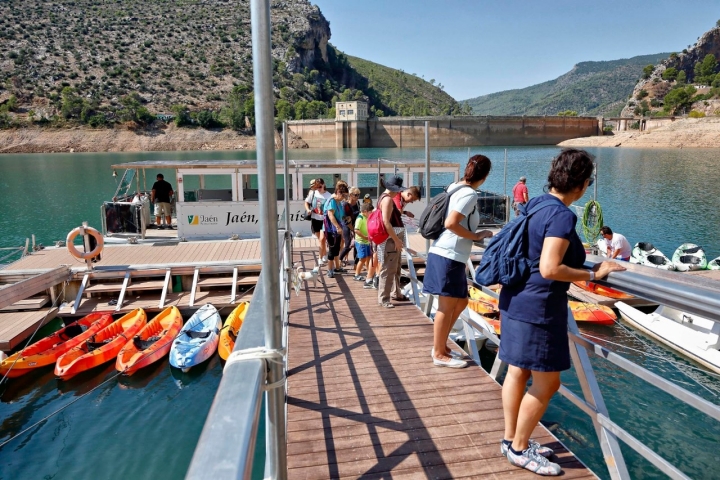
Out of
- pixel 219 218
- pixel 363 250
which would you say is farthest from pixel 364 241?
pixel 219 218

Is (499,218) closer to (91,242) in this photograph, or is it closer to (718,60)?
(91,242)

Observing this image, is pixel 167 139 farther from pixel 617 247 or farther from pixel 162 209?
pixel 617 247

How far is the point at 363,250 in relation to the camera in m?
8.92

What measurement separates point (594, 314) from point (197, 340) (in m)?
9.17

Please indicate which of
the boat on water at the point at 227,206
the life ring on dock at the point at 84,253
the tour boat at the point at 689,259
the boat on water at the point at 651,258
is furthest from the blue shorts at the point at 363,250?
the tour boat at the point at 689,259

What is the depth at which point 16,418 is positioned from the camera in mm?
8812

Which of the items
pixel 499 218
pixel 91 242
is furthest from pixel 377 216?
pixel 499 218

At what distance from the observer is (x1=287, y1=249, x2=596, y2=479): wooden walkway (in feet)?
10.8

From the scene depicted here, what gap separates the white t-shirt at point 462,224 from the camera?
170 inches

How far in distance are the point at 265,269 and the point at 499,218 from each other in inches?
658

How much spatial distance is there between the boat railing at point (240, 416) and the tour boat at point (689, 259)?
16.3 m

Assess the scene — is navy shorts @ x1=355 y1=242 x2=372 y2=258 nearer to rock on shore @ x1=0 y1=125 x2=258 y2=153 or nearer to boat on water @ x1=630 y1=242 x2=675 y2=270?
boat on water @ x1=630 y1=242 x2=675 y2=270

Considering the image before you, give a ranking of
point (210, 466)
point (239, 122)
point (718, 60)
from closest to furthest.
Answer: point (210, 466) < point (239, 122) < point (718, 60)

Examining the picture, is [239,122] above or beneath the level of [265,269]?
above
